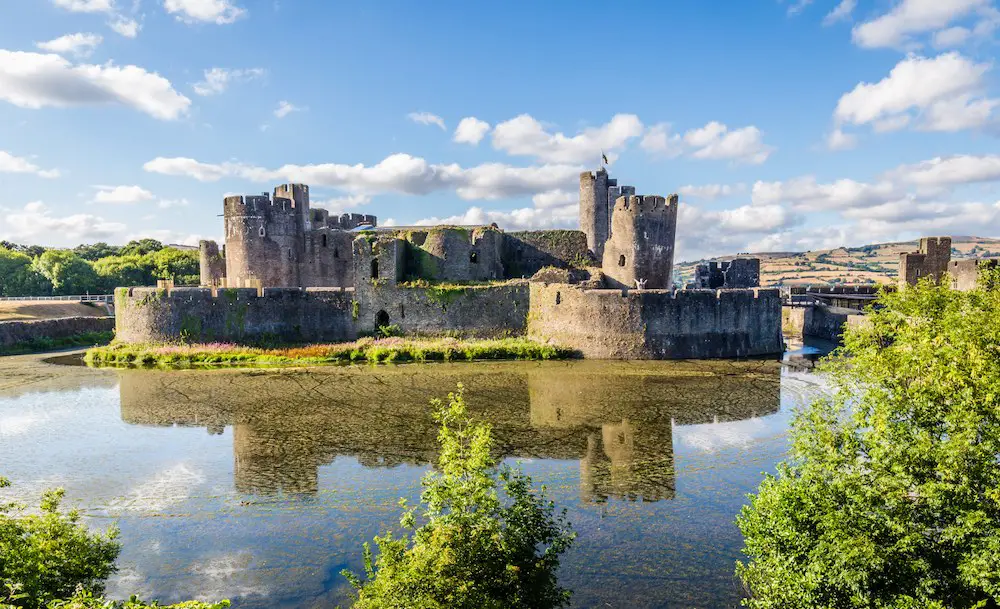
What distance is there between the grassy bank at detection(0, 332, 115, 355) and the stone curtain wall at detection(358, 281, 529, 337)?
19.9m

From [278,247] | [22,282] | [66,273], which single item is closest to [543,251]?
[278,247]

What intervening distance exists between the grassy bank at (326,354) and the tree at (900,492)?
19671 millimetres

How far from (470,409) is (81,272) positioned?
57239mm

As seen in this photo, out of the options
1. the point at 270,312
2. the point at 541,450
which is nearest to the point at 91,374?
the point at 270,312

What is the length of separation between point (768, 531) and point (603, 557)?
8.80 ft

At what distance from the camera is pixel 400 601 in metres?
5.87

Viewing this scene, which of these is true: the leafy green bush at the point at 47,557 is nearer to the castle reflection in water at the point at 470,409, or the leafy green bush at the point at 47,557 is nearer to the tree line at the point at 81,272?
the castle reflection in water at the point at 470,409

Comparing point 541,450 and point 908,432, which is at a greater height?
point 908,432

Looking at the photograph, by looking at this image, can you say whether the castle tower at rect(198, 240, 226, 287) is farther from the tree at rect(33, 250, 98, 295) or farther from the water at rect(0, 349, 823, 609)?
the tree at rect(33, 250, 98, 295)

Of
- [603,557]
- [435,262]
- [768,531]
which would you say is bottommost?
[603,557]

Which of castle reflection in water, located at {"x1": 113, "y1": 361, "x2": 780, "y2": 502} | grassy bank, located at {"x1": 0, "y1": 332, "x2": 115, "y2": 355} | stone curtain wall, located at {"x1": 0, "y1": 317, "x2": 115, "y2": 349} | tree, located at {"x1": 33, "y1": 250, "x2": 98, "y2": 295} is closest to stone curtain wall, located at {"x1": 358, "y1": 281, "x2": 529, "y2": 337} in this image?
castle reflection in water, located at {"x1": 113, "y1": 361, "x2": 780, "y2": 502}

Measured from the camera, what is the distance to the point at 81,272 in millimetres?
57406

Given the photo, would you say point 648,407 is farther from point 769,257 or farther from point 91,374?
point 769,257

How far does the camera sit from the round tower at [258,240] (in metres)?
33.4
